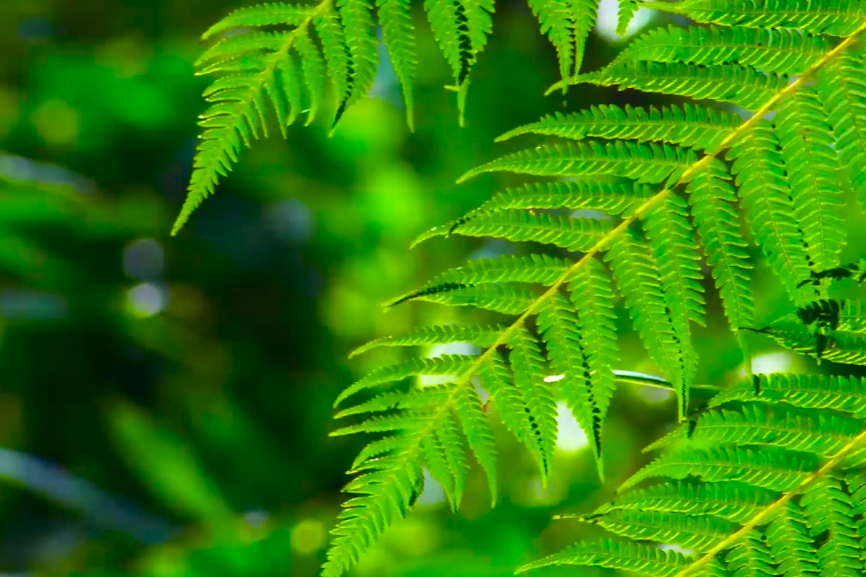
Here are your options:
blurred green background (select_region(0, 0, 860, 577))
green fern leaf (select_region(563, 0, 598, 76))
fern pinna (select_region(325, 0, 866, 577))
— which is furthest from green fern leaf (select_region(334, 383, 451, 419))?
blurred green background (select_region(0, 0, 860, 577))

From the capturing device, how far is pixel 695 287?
661 millimetres

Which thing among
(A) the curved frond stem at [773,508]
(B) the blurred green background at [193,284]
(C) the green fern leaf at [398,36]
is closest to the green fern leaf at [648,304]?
(A) the curved frond stem at [773,508]

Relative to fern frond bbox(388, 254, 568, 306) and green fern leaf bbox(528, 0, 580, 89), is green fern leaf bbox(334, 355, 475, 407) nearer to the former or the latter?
fern frond bbox(388, 254, 568, 306)

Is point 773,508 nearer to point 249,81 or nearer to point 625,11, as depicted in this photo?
point 625,11

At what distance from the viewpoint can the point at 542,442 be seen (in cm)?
71

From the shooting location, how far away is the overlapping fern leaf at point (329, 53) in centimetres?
68

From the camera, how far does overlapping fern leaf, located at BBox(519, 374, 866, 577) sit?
0.65 metres

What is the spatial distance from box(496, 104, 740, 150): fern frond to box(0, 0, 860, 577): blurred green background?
1427 millimetres

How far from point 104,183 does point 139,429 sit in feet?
2.69

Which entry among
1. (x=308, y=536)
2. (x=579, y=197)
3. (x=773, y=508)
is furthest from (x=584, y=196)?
(x=308, y=536)

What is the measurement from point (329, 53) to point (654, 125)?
32cm

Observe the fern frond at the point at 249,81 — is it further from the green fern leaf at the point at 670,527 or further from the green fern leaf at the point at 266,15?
the green fern leaf at the point at 670,527

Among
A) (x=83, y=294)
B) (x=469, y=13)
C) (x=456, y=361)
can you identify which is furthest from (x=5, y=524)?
(x=469, y=13)

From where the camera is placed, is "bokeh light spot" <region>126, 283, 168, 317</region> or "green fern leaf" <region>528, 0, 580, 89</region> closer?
"green fern leaf" <region>528, 0, 580, 89</region>
